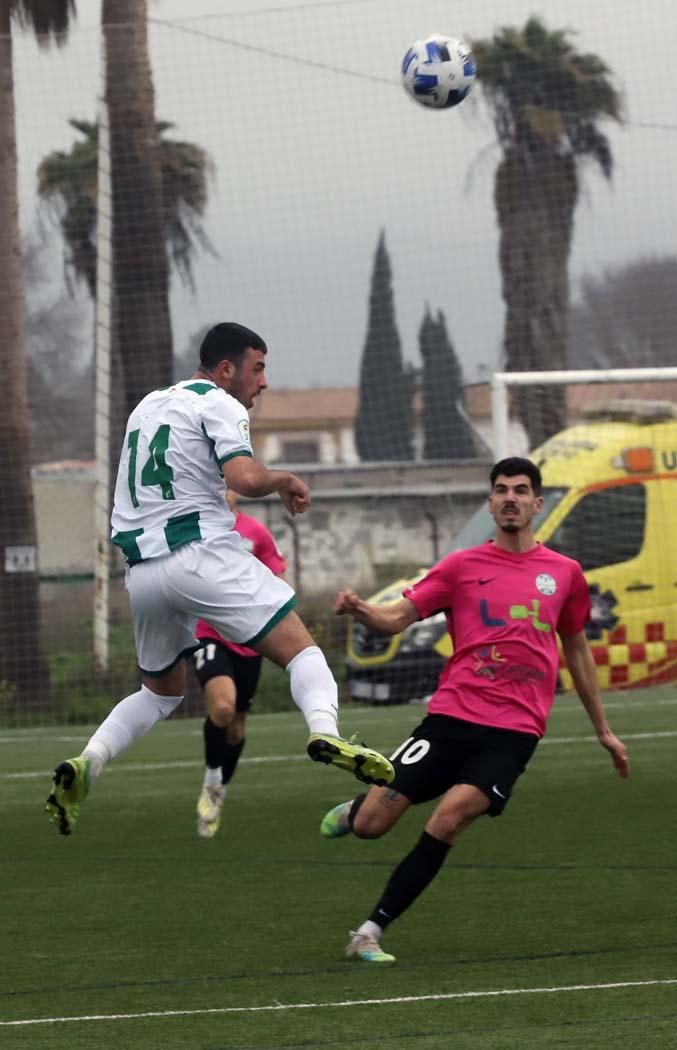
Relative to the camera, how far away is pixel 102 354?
71.0 feet

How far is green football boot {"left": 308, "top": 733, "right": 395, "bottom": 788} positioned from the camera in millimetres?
6477

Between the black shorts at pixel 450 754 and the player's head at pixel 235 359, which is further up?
the player's head at pixel 235 359

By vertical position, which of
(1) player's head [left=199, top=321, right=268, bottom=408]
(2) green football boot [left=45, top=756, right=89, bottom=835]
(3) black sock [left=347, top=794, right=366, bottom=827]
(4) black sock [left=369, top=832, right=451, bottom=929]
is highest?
(1) player's head [left=199, top=321, right=268, bottom=408]

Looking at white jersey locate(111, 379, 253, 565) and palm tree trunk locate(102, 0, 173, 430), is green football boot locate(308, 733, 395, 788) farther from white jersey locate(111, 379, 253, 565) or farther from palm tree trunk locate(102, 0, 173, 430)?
palm tree trunk locate(102, 0, 173, 430)

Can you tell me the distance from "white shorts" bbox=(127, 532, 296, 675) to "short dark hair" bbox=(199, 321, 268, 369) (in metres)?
0.65

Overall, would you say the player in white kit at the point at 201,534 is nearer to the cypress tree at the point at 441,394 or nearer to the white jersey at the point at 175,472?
the white jersey at the point at 175,472

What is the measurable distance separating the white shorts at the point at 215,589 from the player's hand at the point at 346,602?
0.36 m

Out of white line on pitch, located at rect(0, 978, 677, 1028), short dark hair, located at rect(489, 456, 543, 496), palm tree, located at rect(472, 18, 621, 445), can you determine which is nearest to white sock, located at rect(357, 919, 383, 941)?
white line on pitch, located at rect(0, 978, 677, 1028)

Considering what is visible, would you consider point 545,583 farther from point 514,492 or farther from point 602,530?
point 602,530

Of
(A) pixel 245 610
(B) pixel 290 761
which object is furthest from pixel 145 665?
Result: (B) pixel 290 761

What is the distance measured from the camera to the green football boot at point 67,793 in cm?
696

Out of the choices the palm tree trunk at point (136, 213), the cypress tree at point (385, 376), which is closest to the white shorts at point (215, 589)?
the palm tree trunk at point (136, 213)

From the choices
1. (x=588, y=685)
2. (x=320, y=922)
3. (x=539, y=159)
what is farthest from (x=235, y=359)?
(x=539, y=159)

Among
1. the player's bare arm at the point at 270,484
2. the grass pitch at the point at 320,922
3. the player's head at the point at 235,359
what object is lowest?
the grass pitch at the point at 320,922
